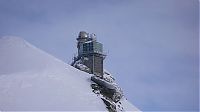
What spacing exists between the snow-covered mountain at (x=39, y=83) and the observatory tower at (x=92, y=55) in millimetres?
11517

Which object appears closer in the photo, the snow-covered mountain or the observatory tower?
the snow-covered mountain

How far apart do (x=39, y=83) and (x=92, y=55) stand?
25.0 metres

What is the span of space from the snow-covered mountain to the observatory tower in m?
11.5

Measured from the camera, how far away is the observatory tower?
78.6 meters

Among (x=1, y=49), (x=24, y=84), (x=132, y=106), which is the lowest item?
(x=132, y=106)

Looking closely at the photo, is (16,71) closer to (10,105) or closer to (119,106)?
(10,105)

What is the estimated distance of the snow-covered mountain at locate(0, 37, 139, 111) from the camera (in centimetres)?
5191

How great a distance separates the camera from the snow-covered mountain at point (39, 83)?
51.9 metres

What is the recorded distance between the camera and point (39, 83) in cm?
5650

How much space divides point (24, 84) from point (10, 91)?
2.54 metres

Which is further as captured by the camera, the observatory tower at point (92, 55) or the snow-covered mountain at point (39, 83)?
the observatory tower at point (92, 55)

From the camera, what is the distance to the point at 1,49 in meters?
67.1

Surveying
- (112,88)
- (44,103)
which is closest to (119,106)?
(112,88)

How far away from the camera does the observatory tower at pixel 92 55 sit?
78.6m
